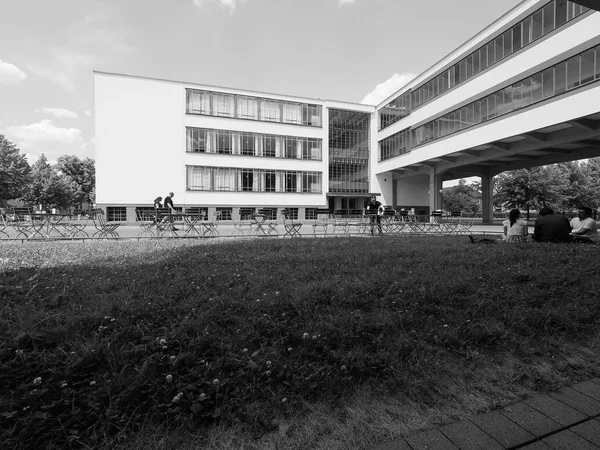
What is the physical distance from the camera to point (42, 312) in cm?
345

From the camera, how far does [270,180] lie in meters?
39.3

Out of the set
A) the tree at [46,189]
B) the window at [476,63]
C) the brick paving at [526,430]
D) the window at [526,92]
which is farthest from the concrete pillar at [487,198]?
the tree at [46,189]

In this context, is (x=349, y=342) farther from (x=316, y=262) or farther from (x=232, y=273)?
(x=316, y=262)

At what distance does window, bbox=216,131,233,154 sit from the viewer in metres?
37.2

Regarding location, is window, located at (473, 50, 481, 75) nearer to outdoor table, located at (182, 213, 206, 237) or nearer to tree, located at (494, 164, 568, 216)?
tree, located at (494, 164, 568, 216)

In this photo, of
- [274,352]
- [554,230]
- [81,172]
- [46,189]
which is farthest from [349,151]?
[81,172]

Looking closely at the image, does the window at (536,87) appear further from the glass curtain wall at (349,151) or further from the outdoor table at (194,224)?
the glass curtain wall at (349,151)

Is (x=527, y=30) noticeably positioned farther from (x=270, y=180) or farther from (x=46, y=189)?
(x=46, y=189)

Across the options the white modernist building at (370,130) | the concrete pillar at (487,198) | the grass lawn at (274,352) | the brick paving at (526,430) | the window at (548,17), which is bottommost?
the brick paving at (526,430)

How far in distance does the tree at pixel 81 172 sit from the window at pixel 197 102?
3894 cm

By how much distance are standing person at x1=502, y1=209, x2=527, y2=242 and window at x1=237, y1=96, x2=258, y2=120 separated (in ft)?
111

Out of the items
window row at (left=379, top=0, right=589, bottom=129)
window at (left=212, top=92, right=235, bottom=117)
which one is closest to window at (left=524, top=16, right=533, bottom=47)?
window row at (left=379, top=0, right=589, bottom=129)

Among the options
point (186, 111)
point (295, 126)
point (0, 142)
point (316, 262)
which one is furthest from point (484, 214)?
point (0, 142)

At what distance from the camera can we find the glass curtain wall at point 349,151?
47.7m
